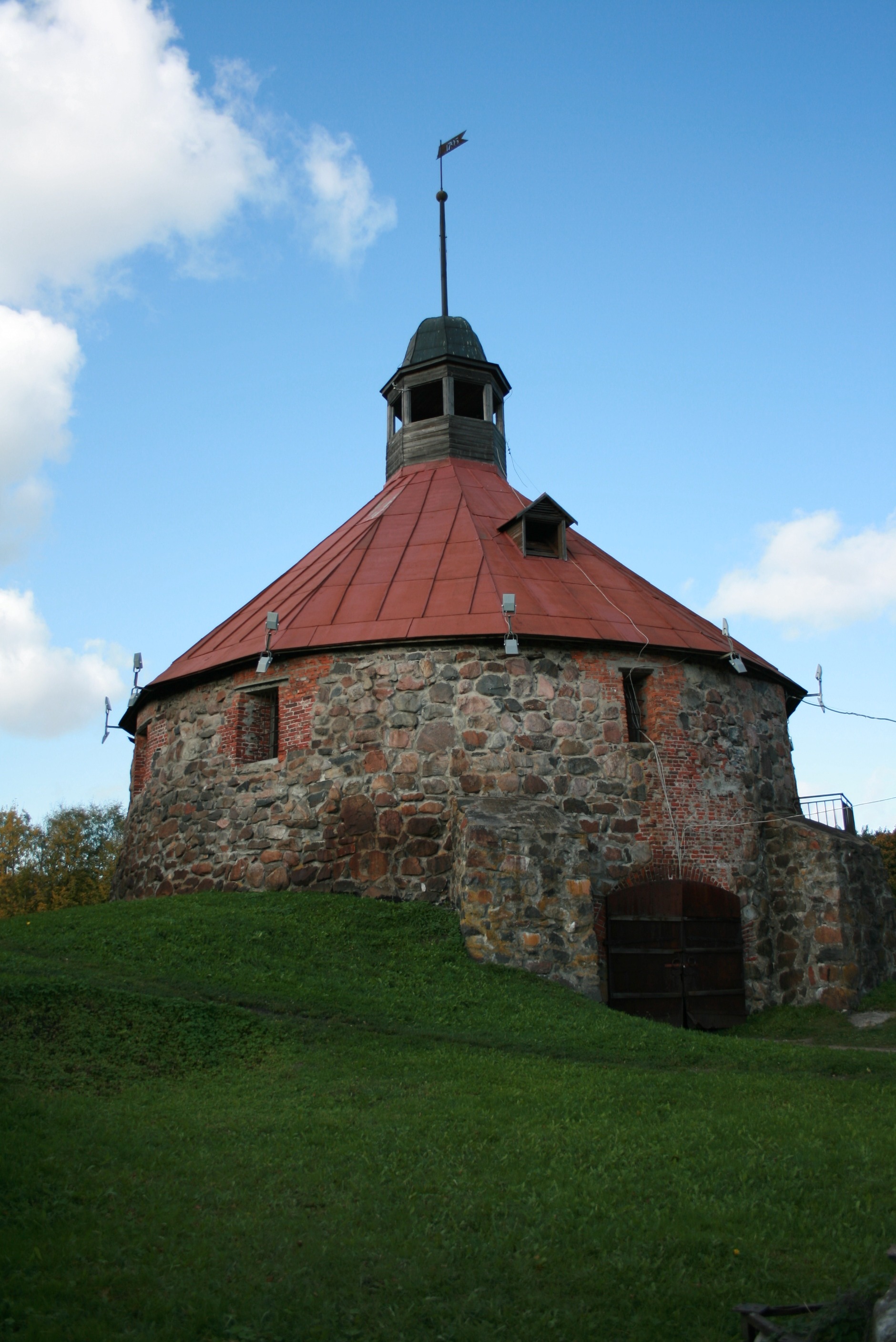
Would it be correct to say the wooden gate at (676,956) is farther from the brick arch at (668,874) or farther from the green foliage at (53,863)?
the green foliage at (53,863)

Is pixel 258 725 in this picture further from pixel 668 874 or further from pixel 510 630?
pixel 668 874

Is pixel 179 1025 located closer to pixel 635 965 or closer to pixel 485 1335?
pixel 485 1335

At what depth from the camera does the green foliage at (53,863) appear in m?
29.8

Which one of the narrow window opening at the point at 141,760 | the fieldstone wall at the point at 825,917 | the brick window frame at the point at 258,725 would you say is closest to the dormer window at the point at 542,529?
the brick window frame at the point at 258,725

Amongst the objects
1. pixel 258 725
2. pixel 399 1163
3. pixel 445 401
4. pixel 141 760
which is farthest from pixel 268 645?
pixel 399 1163

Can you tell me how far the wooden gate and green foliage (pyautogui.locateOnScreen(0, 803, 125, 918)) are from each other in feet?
63.5

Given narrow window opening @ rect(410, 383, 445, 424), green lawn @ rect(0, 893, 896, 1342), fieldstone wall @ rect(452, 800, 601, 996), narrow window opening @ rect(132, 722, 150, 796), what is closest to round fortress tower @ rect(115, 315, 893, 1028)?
fieldstone wall @ rect(452, 800, 601, 996)

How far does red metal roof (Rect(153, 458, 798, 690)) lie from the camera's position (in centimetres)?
1455

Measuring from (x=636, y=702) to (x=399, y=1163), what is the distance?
9707 mm

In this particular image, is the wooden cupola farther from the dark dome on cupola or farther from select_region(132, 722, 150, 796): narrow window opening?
select_region(132, 722, 150, 796): narrow window opening

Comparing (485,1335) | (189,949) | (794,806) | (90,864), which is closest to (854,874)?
(794,806)

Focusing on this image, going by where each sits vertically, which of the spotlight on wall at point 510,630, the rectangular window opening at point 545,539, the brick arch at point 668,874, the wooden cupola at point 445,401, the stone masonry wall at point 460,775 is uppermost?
the wooden cupola at point 445,401

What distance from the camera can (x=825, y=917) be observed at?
13898 mm

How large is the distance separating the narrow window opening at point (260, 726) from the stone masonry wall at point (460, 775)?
0.11 m
